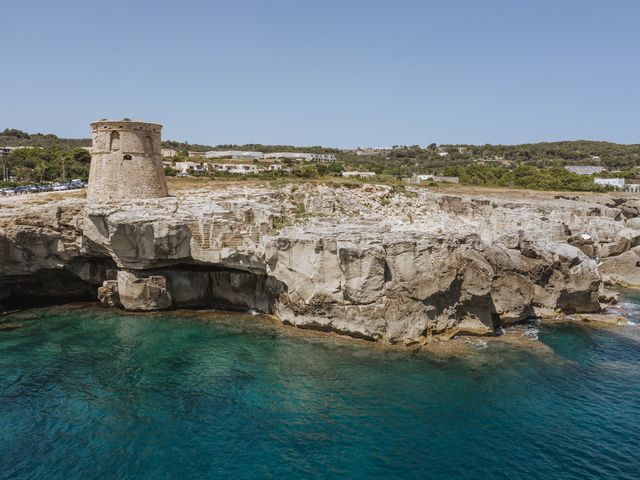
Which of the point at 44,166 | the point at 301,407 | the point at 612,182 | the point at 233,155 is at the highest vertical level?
the point at 233,155

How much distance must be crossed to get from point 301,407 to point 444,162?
114m

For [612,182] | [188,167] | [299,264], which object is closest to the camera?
[299,264]

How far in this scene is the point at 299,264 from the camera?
89.0 ft

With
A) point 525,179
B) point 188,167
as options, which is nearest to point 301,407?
point 188,167

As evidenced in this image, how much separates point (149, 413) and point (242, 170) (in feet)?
159

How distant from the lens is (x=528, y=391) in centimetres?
2084

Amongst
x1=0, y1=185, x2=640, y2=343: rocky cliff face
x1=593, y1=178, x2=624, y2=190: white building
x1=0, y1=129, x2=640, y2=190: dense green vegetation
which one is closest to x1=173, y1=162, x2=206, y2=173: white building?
x1=0, y1=129, x2=640, y2=190: dense green vegetation

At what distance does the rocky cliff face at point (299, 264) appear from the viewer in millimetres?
25844

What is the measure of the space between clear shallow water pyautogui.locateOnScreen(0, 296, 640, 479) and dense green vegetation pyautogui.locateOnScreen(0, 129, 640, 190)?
3178cm

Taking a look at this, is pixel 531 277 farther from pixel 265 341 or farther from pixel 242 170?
pixel 242 170

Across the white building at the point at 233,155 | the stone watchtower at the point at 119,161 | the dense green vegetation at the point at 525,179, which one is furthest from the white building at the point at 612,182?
the stone watchtower at the point at 119,161

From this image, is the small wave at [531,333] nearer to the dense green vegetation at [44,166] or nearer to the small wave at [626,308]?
the small wave at [626,308]

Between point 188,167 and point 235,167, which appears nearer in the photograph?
point 188,167

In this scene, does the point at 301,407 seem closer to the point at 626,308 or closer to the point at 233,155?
the point at 626,308
